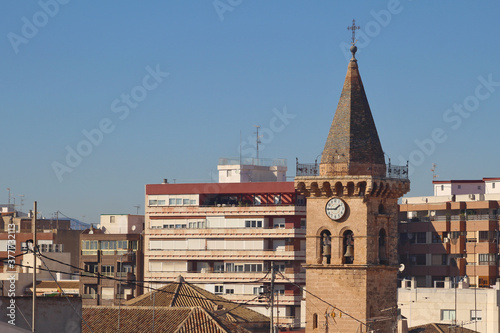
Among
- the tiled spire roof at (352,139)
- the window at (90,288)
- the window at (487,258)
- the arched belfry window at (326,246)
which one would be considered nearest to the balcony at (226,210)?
the window at (90,288)

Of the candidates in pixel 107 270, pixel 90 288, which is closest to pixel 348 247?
pixel 90 288

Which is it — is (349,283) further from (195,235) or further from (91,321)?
(195,235)

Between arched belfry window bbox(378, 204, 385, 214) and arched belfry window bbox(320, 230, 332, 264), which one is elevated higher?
arched belfry window bbox(378, 204, 385, 214)

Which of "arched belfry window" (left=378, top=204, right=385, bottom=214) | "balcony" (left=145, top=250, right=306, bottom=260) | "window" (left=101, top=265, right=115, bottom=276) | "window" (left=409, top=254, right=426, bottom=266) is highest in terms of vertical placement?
"arched belfry window" (left=378, top=204, right=385, bottom=214)

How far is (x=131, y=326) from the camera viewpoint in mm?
64375

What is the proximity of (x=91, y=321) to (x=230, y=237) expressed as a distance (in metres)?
41.5

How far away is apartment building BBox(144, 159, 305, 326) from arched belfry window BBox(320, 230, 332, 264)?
3765 cm

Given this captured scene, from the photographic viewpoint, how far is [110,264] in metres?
117

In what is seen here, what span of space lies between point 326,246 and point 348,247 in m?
1.20

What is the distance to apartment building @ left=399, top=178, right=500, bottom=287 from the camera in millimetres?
111875

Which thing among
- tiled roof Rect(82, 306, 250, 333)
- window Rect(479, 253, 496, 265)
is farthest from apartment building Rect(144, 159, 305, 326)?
tiled roof Rect(82, 306, 250, 333)

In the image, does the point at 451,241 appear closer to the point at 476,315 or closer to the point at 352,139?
the point at 476,315

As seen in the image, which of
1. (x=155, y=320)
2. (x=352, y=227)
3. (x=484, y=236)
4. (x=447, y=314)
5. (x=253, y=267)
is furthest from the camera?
(x=484, y=236)

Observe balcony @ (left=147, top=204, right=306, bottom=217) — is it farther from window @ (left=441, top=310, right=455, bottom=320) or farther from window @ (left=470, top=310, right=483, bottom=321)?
window @ (left=470, top=310, right=483, bottom=321)
